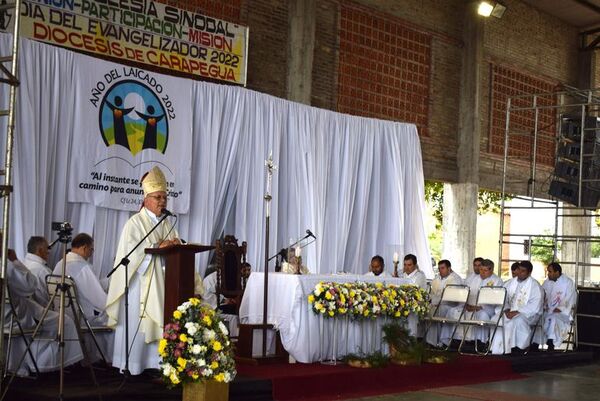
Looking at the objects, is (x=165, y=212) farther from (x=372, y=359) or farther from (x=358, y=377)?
(x=372, y=359)

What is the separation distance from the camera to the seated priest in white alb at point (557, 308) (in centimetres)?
1279

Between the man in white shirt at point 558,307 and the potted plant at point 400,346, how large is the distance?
12.2ft

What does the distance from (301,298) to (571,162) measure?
7092mm

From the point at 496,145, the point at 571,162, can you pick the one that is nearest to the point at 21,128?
the point at 571,162

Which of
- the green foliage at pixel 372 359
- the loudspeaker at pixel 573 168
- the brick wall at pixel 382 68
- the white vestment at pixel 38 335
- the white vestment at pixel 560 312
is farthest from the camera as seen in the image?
the brick wall at pixel 382 68

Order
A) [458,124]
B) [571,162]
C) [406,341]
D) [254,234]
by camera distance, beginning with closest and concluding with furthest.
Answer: [406,341]
[254,234]
[571,162]
[458,124]

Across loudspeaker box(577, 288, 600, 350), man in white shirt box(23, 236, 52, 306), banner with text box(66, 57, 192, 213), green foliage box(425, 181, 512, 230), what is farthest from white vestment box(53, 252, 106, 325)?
green foliage box(425, 181, 512, 230)

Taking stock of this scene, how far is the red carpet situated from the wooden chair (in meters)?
1.83

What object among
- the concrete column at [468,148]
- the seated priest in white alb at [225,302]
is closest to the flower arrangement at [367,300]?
the seated priest in white alb at [225,302]

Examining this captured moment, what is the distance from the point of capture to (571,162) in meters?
14.5

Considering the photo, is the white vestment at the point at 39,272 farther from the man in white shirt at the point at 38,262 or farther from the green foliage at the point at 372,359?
the green foliage at the point at 372,359

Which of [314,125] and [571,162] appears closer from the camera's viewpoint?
[314,125]

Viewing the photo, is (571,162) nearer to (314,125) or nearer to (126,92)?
(314,125)

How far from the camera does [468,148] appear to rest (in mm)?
17234
